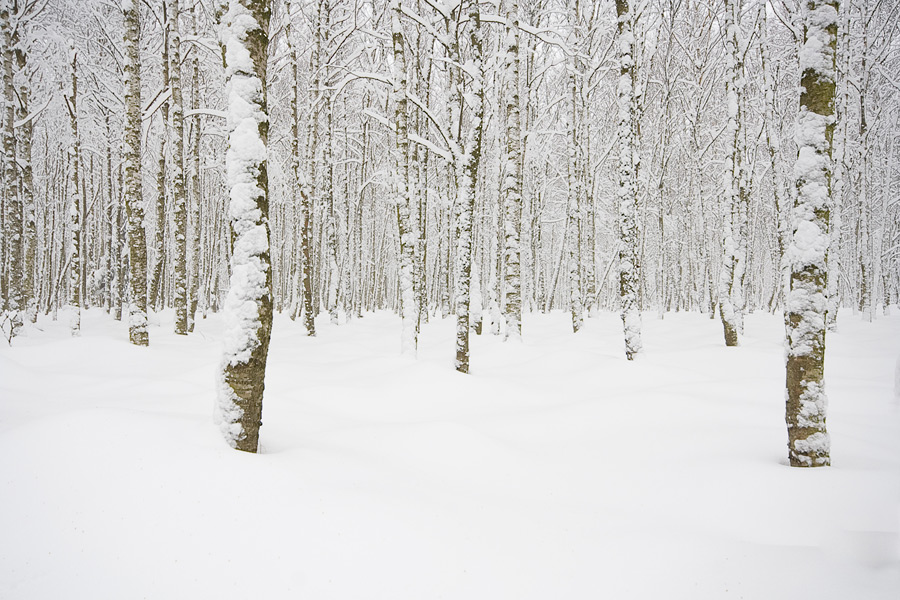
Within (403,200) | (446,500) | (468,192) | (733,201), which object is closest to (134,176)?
(403,200)

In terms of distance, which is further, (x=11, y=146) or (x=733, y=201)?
(x=11, y=146)

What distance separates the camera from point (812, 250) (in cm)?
432

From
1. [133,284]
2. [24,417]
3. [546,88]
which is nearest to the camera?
[24,417]

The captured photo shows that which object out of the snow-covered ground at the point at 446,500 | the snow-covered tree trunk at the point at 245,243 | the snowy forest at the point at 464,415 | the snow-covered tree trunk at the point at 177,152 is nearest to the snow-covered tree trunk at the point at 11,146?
the snowy forest at the point at 464,415

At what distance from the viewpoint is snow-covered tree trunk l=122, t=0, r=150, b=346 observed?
974 cm

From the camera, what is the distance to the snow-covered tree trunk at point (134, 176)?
974cm

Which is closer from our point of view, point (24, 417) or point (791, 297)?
point (791, 297)

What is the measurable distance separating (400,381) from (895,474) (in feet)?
20.2

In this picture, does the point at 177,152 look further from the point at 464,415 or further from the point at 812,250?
the point at 812,250

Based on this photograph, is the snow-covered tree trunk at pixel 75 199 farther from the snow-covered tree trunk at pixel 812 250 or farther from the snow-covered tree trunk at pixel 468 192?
the snow-covered tree trunk at pixel 812 250

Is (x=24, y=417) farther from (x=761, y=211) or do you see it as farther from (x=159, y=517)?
(x=761, y=211)

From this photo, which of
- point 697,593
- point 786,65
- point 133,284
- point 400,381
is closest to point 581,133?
point 786,65

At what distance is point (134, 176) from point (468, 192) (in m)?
7.45

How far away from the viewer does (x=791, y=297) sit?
178 inches
